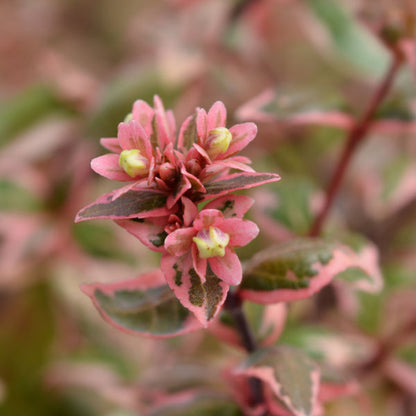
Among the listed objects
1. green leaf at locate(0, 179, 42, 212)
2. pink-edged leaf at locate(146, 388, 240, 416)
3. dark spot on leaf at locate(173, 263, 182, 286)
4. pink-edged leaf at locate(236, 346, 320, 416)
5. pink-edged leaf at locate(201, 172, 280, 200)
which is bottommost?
green leaf at locate(0, 179, 42, 212)

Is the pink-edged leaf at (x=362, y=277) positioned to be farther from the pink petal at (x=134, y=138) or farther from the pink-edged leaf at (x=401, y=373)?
the pink-edged leaf at (x=401, y=373)

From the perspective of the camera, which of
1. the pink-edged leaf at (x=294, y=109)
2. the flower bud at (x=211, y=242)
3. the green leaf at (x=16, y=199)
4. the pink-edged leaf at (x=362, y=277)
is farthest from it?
the green leaf at (x=16, y=199)

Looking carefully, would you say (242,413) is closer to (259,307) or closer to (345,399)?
(259,307)

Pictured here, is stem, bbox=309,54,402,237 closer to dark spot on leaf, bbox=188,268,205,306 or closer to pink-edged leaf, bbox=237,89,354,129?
pink-edged leaf, bbox=237,89,354,129

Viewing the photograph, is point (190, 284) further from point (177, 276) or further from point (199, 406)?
point (199, 406)

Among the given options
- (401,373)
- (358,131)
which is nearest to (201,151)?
(358,131)

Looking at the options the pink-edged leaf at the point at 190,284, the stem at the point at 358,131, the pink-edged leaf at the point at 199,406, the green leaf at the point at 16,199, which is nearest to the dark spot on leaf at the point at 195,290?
the pink-edged leaf at the point at 190,284

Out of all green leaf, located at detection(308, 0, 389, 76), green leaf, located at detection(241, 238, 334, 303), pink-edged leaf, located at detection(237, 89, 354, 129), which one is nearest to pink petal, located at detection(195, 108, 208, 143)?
green leaf, located at detection(241, 238, 334, 303)
